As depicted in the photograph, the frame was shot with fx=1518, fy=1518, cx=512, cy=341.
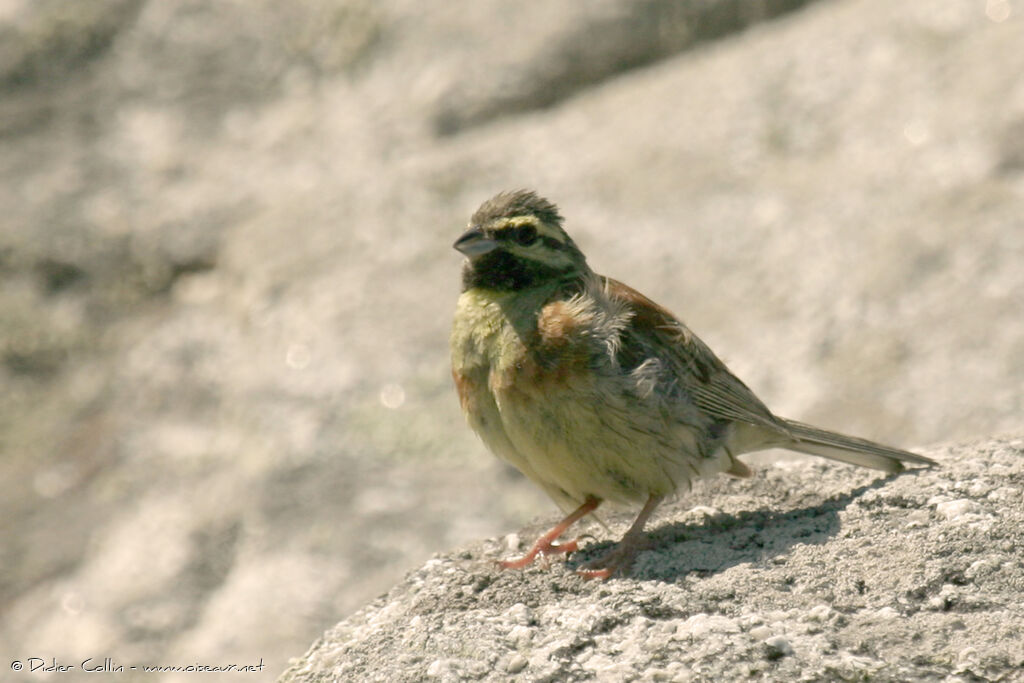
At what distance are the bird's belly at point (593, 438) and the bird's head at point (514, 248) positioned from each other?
0.60m

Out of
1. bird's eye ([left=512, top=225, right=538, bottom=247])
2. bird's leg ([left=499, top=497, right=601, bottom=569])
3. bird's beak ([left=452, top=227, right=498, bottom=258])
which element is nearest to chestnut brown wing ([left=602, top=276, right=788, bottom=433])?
bird's eye ([left=512, top=225, right=538, bottom=247])

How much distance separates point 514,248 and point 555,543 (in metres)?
1.21

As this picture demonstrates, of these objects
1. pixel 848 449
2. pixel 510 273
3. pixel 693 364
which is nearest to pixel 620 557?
pixel 693 364

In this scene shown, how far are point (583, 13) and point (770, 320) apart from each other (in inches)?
128

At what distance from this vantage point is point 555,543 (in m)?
6.18

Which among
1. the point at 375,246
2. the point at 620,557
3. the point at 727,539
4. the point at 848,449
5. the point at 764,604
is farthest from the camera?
the point at 375,246

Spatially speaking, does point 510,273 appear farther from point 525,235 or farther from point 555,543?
point 555,543

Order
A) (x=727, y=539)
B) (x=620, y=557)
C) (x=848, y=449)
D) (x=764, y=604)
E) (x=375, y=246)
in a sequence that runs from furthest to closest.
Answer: (x=375, y=246)
(x=848, y=449)
(x=727, y=539)
(x=620, y=557)
(x=764, y=604)

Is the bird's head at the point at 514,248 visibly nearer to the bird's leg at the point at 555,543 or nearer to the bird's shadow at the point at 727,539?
the bird's leg at the point at 555,543

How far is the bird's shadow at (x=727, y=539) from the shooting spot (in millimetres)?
5359

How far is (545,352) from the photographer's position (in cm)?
574

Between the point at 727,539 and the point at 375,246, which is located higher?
the point at 375,246

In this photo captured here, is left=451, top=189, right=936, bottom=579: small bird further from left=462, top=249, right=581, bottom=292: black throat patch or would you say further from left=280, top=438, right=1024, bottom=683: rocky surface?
left=280, top=438, right=1024, bottom=683: rocky surface

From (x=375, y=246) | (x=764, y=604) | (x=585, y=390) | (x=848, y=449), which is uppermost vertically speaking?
(x=375, y=246)
